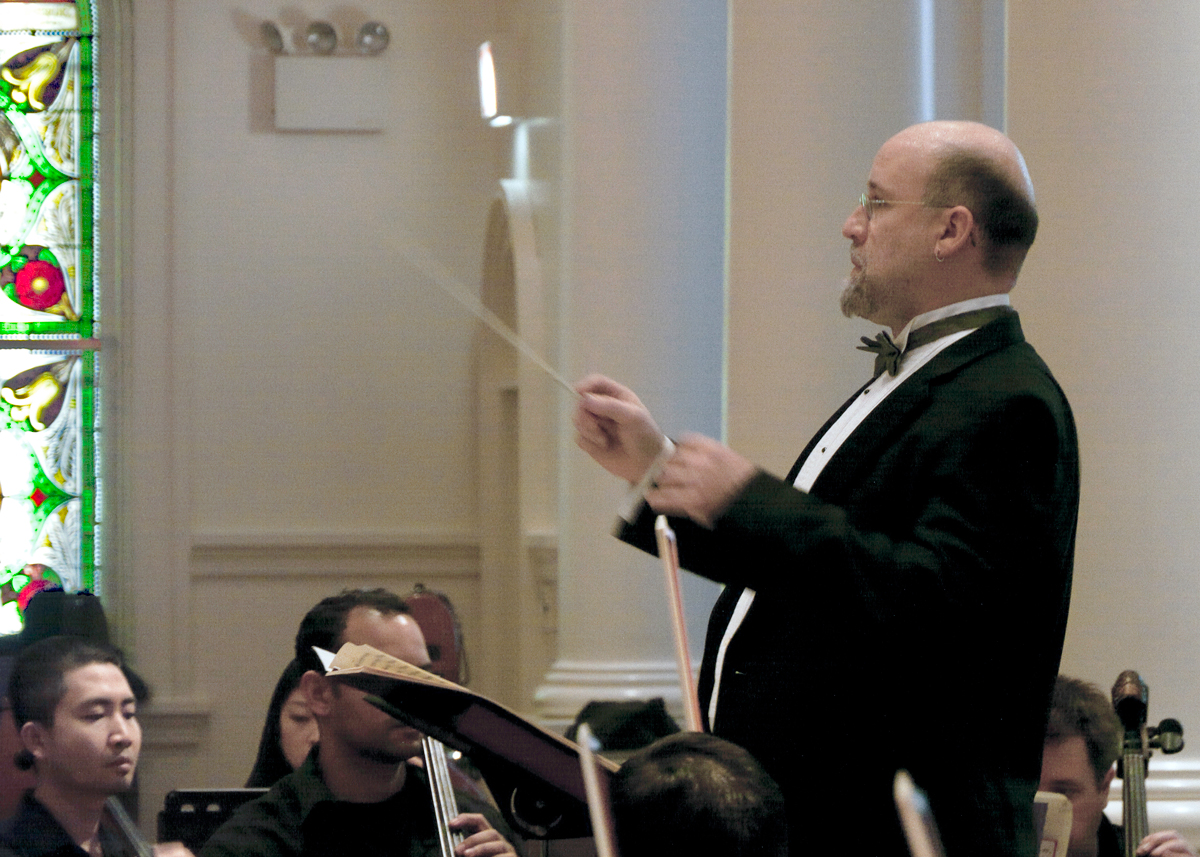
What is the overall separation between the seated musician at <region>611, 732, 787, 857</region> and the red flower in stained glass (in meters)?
6.54

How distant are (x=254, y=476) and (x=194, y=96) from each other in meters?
1.79

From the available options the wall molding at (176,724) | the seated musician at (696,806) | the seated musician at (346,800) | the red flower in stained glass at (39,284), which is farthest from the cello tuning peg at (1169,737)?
the red flower in stained glass at (39,284)

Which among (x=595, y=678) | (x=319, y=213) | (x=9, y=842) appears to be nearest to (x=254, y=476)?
(x=319, y=213)

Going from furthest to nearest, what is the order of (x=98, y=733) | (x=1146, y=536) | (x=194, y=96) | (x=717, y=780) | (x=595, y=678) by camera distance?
(x=194, y=96)
(x=595, y=678)
(x=1146, y=536)
(x=98, y=733)
(x=717, y=780)

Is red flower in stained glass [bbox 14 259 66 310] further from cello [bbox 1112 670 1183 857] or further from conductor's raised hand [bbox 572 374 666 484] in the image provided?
cello [bbox 1112 670 1183 857]

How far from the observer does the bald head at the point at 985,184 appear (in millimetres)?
1692

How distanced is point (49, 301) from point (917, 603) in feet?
20.6

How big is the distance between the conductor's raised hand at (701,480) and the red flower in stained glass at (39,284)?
6055 mm

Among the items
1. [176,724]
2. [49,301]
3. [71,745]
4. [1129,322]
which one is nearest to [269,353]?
[49,301]

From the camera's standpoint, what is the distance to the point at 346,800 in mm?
2295

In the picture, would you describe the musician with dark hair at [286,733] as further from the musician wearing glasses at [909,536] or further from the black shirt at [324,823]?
the musician wearing glasses at [909,536]

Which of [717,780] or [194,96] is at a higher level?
[194,96]

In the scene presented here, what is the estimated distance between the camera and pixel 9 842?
6.77 feet

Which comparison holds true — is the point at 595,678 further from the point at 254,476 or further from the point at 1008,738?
the point at 254,476
